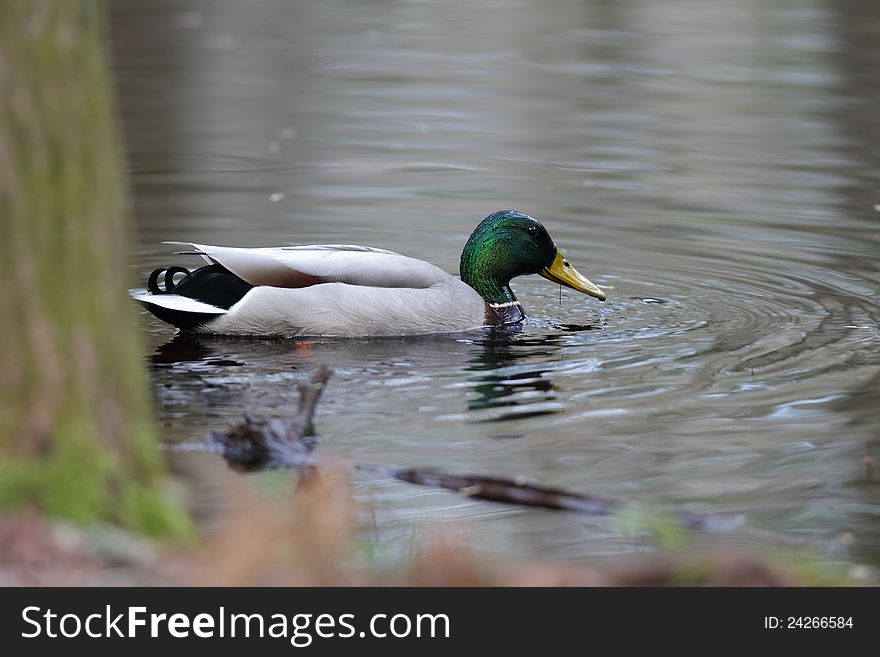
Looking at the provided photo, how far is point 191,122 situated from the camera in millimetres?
16344

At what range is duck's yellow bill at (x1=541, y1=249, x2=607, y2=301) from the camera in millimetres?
9688

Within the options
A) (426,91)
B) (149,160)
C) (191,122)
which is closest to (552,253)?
(149,160)

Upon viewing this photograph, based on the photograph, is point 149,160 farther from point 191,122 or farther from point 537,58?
point 537,58

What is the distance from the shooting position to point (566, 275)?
974 cm

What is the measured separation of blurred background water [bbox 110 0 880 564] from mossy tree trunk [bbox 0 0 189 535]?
143 cm

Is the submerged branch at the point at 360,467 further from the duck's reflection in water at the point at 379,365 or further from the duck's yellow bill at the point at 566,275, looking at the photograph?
the duck's yellow bill at the point at 566,275

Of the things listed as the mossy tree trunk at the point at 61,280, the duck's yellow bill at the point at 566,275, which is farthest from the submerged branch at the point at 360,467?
the duck's yellow bill at the point at 566,275

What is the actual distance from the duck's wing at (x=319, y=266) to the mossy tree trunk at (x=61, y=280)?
447 cm

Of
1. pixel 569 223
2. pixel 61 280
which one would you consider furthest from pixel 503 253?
pixel 61 280

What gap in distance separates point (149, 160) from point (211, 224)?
2.70 metres

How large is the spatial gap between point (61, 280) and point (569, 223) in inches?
327

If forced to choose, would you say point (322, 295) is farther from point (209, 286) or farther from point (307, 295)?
point (209, 286)

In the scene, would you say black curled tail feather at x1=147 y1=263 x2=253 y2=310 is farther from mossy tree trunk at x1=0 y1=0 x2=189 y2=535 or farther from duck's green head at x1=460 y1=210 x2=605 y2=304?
mossy tree trunk at x1=0 y1=0 x2=189 y2=535

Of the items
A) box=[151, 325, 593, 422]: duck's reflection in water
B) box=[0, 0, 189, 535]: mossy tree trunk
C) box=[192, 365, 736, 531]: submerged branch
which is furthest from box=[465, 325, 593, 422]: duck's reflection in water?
box=[0, 0, 189, 535]: mossy tree trunk
